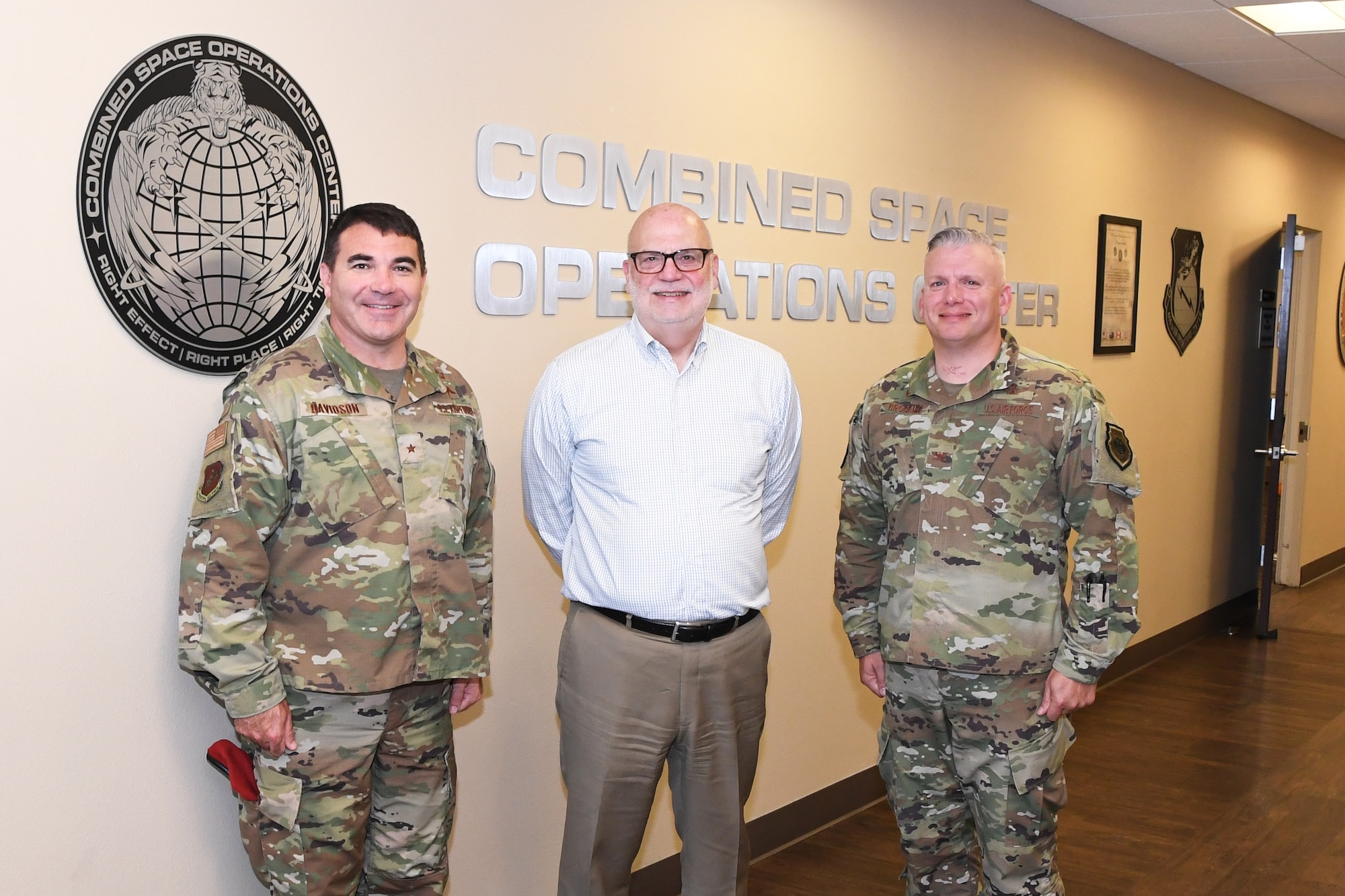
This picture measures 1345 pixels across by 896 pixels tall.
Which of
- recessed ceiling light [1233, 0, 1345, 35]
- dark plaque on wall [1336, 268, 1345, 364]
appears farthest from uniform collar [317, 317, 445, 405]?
dark plaque on wall [1336, 268, 1345, 364]

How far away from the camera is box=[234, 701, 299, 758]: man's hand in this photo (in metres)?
2.14

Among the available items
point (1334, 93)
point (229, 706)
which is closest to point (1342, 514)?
point (1334, 93)

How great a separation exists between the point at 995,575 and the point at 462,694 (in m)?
1.21

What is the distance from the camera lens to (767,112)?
3594 millimetres

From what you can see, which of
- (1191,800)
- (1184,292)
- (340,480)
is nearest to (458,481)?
(340,480)

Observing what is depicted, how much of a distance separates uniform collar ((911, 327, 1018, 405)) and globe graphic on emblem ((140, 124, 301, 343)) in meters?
1.46

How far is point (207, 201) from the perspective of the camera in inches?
90.3

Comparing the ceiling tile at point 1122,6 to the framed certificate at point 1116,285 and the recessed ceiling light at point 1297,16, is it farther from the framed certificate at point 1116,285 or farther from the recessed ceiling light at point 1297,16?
the framed certificate at point 1116,285

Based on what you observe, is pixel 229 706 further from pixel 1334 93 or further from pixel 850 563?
pixel 1334 93

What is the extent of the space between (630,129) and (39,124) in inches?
59.5

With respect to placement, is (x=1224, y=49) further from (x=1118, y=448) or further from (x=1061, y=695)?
(x=1061, y=695)

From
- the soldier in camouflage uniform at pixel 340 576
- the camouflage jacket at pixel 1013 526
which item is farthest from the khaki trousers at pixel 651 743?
the camouflage jacket at pixel 1013 526

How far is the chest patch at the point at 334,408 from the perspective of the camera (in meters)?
2.20

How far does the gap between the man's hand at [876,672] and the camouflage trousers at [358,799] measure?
3.34 ft
